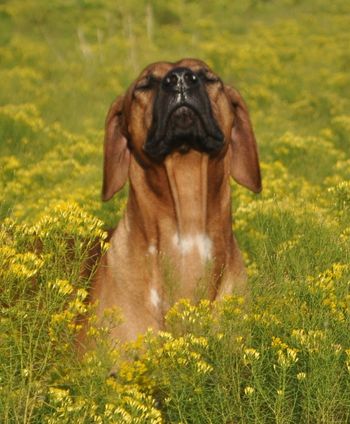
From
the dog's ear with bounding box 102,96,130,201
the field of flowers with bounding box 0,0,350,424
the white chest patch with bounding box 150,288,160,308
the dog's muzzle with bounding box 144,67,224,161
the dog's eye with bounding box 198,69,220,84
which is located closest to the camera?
the field of flowers with bounding box 0,0,350,424

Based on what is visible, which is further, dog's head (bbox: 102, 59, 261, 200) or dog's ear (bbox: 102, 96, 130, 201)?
dog's ear (bbox: 102, 96, 130, 201)

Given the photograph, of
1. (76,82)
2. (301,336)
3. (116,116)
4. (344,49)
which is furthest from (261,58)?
(301,336)

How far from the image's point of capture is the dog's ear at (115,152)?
5016mm

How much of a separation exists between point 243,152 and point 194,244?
0.72 meters

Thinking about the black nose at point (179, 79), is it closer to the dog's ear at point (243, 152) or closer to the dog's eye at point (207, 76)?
the dog's eye at point (207, 76)

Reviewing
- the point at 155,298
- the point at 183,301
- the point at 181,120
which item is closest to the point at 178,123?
the point at 181,120

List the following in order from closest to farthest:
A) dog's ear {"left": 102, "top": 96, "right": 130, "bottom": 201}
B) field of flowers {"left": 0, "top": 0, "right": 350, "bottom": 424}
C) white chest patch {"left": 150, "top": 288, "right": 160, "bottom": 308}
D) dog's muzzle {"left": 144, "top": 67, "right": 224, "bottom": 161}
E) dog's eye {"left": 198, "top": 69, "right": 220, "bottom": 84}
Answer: field of flowers {"left": 0, "top": 0, "right": 350, "bottom": 424} < white chest patch {"left": 150, "top": 288, "right": 160, "bottom": 308} < dog's muzzle {"left": 144, "top": 67, "right": 224, "bottom": 161} < dog's eye {"left": 198, "top": 69, "right": 220, "bottom": 84} < dog's ear {"left": 102, "top": 96, "right": 130, "bottom": 201}

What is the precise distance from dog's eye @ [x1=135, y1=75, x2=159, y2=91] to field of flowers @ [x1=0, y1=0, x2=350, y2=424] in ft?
2.20

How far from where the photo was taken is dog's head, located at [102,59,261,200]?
461cm

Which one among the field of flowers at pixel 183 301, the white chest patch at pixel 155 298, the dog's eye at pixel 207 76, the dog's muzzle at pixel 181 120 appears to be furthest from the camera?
the dog's eye at pixel 207 76

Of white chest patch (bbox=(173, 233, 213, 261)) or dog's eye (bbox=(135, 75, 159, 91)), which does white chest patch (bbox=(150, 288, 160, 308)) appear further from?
dog's eye (bbox=(135, 75, 159, 91))

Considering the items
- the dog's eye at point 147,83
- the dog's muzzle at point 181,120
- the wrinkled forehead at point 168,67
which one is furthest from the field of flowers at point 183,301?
the wrinkled forehead at point 168,67

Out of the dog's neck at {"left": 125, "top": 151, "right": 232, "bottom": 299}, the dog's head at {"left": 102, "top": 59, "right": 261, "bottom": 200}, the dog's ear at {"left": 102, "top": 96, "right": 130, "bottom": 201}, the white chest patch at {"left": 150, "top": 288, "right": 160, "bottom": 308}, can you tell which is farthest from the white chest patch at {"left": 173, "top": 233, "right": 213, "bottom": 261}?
the dog's ear at {"left": 102, "top": 96, "right": 130, "bottom": 201}

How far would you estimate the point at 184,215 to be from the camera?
15.3 ft
